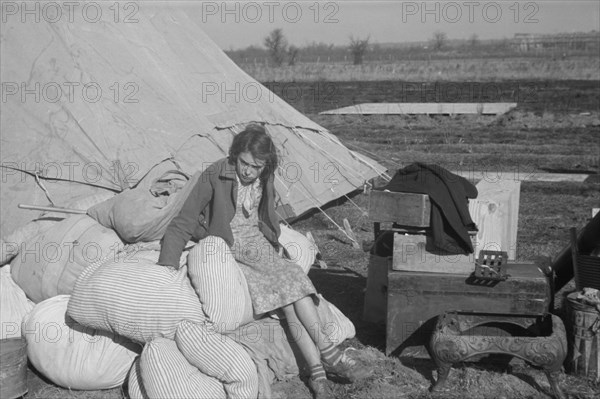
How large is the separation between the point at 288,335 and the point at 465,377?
41.8 inches

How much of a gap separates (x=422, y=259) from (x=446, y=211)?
0.33 meters

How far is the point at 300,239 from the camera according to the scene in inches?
201

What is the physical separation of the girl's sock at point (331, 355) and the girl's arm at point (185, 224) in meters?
0.98

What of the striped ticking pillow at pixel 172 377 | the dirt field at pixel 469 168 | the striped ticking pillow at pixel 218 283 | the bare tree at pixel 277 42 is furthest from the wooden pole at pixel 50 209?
the bare tree at pixel 277 42

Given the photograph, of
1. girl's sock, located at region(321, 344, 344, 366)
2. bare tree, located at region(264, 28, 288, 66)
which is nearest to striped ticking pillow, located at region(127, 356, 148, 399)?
girl's sock, located at region(321, 344, 344, 366)

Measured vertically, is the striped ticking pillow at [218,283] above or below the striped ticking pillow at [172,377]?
above

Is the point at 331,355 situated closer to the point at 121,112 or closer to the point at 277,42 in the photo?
the point at 121,112

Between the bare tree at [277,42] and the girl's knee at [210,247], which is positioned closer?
the girl's knee at [210,247]

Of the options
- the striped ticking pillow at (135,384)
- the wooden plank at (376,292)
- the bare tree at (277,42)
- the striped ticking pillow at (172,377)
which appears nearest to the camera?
the striped ticking pillow at (172,377)

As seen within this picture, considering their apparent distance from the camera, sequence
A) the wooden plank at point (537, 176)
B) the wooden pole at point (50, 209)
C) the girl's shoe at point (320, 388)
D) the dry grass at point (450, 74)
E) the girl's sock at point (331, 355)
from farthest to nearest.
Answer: the dry grass at point (450, 74) < the wooden plank at point (537, 176) < the wooden pole at point (50, 209) < the girl's sock at point (331, 355) < the girl's shoe at point (320, 388)

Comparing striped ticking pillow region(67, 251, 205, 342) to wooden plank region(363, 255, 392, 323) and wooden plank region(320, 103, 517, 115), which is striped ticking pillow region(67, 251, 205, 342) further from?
wooden plank region(320, 103, 517, 115)

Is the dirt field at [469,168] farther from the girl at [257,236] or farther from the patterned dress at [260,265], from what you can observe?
the patterned dress at [260,265]

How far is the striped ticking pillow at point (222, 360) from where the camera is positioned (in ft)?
12.5

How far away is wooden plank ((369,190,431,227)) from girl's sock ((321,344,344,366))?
908 millimetres
